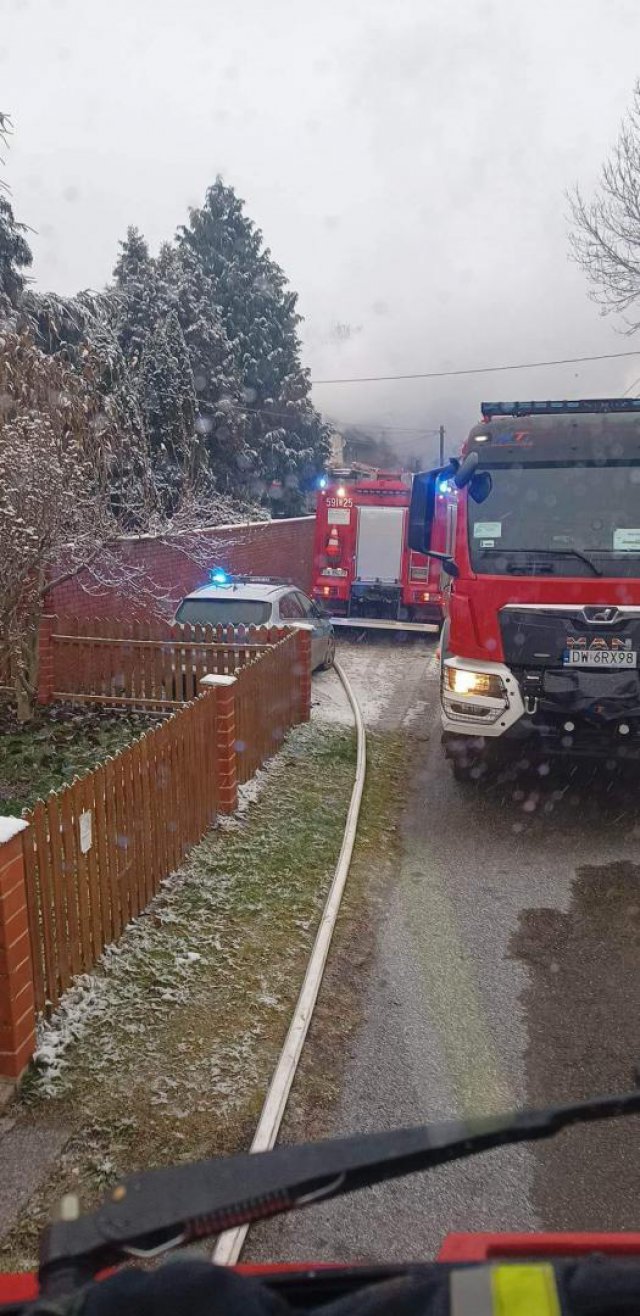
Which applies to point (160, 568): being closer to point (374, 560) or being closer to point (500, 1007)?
point (374, 560)

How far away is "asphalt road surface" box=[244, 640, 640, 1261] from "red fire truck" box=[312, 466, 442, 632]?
9402 mm

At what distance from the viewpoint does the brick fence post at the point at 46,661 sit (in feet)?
34.5

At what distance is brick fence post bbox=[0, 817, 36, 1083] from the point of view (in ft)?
12.2

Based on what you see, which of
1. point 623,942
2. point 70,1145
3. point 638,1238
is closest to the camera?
point 638,1238

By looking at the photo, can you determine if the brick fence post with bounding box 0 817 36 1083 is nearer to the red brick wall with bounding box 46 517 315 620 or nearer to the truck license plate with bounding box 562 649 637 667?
the truck license plate with bounding box 562 649 637 667

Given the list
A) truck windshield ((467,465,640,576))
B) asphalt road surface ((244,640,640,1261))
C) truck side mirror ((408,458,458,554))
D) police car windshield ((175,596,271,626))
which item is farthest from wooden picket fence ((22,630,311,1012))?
police car windshield ((175,596,271,626))

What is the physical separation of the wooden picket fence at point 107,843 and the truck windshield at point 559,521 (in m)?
2.59

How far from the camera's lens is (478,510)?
698 centimetres

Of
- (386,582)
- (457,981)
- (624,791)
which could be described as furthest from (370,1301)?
(386,582)

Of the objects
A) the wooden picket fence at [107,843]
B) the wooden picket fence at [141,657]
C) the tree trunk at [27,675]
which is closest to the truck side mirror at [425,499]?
the wooden picket fence at [107,843]

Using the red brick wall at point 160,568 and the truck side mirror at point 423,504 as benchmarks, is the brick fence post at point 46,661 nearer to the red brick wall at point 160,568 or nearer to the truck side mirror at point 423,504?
the red brick wall at point 160,568

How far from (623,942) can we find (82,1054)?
3119 mm

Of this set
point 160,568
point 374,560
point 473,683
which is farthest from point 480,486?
point 374,560

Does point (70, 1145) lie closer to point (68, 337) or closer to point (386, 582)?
point (386, 582)
